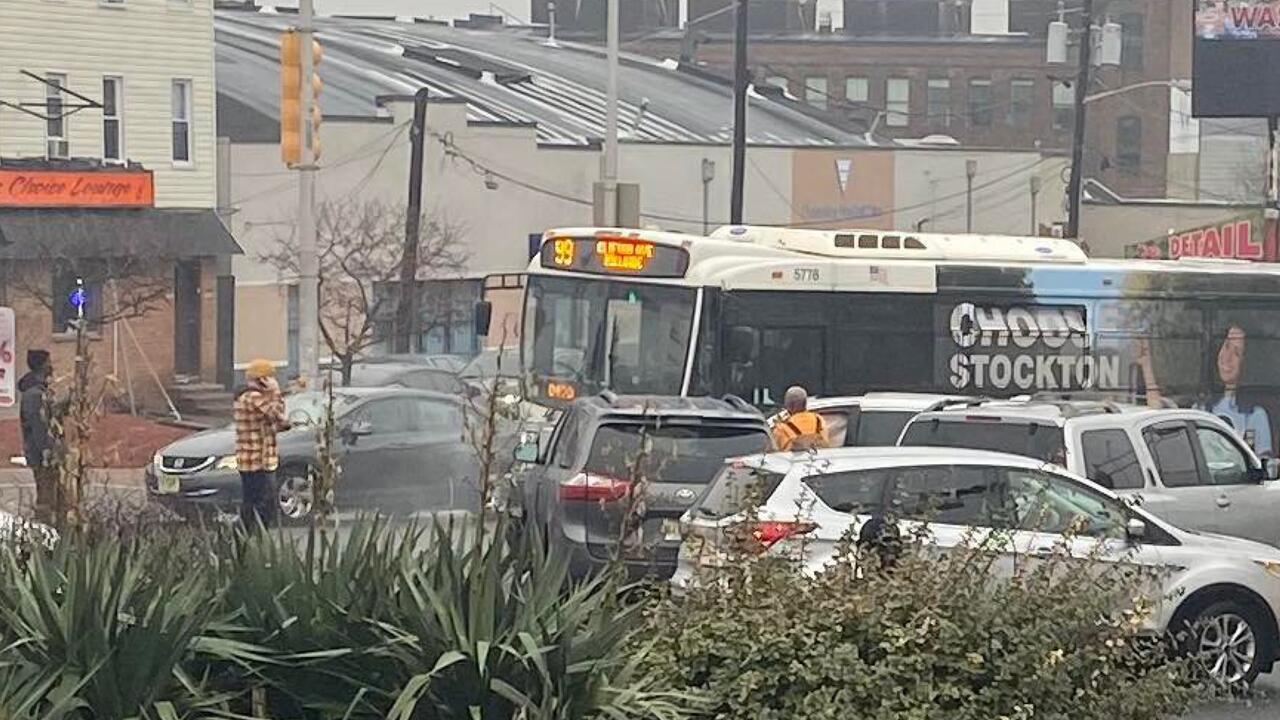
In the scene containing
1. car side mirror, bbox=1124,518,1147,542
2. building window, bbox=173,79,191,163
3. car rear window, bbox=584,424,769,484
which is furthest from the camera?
building window, bbox=173,79,191,163

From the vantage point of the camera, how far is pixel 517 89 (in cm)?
6041

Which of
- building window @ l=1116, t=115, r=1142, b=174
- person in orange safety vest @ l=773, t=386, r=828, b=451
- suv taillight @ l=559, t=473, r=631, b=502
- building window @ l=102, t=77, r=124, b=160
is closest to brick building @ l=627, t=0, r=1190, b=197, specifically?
building window @ l=1116, t=115, r=1142, b=174

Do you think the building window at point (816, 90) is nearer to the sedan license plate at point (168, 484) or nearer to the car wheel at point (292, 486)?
the car wheel at point (292, 486)

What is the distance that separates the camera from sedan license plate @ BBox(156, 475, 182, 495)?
21.6m

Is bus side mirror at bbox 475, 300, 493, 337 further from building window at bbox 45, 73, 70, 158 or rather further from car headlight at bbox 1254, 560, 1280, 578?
A: building window at bbox 45, 73, 70, 158

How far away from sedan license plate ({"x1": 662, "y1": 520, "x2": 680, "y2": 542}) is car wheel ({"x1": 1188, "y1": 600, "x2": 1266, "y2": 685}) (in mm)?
3009

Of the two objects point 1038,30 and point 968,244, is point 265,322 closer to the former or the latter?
point 968,244

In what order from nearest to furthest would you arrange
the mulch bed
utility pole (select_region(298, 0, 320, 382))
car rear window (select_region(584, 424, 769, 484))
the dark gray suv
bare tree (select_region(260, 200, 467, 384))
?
the dark gray suv
car rear window (select_region(584, 424, 769, 484))
utility pole (select_region(298, 0, 320, 382))
the mulch bed
bare tree (select_region(260, 200, 467, 384))

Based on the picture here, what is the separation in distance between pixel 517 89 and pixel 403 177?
11777mm

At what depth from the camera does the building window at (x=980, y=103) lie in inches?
3625

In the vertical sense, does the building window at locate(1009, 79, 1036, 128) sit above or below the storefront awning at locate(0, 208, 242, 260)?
above

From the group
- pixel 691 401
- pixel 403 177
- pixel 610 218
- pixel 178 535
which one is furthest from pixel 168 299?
pixel 178 535

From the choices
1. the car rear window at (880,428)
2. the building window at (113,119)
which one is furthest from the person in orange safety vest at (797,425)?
the building window at (113,119)

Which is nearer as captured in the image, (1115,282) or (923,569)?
(923,569)
